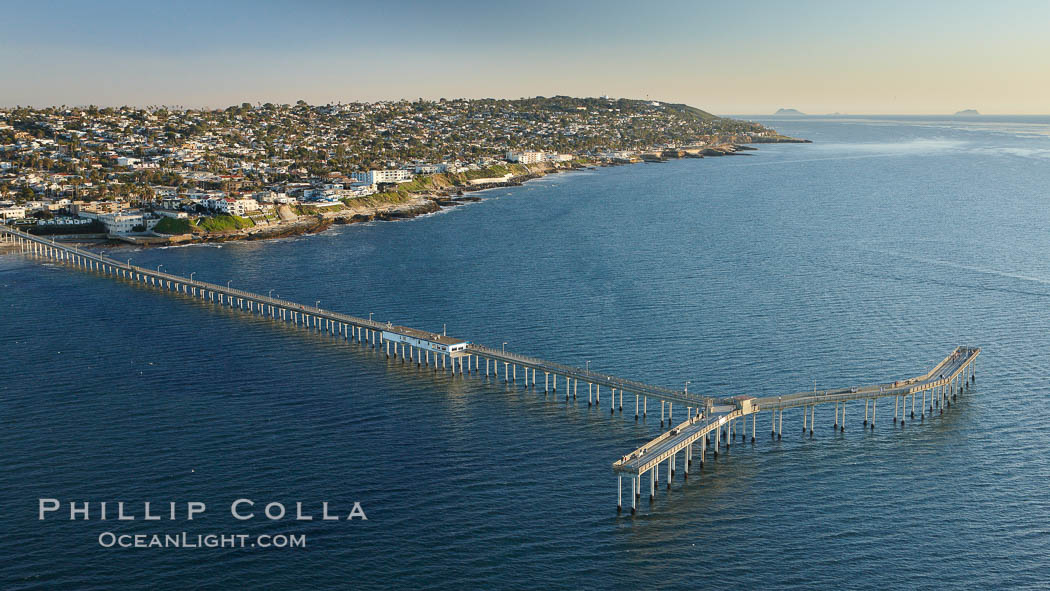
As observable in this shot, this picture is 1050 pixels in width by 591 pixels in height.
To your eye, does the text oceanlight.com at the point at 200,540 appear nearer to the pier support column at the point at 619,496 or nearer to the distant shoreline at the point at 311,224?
the pier support column at the point at 619,496

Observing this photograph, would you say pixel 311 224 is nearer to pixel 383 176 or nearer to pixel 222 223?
pixel 222 223

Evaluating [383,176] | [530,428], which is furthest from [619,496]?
[383,176]

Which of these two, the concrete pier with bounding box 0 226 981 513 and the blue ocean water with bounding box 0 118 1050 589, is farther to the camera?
the concrete pier with bounding box 0 226 981 513

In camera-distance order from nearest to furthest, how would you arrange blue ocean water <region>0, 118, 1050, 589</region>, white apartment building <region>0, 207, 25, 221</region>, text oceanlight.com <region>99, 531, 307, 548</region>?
blue ocean water <region>0, 118, 1050, 589</region> → text oceanlight.com <region>99, 531, 307, 548</region> → white apartment building <region>0, 207, 25, 221</region>

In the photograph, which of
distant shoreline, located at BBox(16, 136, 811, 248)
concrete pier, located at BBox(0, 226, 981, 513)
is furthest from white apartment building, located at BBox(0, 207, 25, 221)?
concrete pier, located at BBox(0, 226, 981, 513)

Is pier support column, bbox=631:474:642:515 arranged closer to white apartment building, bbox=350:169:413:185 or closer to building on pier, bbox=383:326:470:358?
building on pier, bbox=383:326:470:358

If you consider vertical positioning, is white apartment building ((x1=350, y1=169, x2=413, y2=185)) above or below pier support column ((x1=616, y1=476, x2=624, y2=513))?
above
